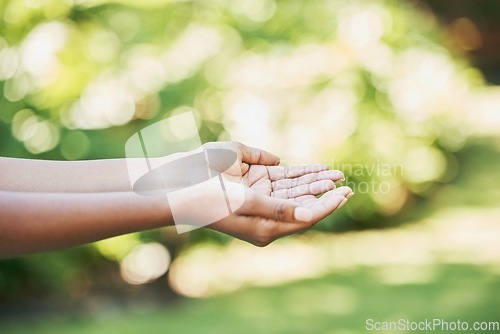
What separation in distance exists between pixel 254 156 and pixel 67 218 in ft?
2.84

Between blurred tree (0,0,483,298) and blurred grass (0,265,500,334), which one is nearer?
blurred tree (0,0,483,298)

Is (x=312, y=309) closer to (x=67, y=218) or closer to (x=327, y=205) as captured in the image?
(x=327, y=205)

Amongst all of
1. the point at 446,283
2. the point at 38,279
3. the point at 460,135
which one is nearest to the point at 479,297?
the point at 446,283

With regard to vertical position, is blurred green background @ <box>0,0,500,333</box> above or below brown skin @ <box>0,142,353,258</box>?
above

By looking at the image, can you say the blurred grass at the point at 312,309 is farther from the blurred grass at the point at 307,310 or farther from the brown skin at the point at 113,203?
the brown skin at the point at 113,203

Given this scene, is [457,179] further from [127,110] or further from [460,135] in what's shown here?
[127,110]

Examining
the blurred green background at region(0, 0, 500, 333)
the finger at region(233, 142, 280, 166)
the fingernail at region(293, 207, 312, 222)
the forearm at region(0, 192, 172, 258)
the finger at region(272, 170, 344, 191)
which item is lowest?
the forearm at region(0, 192, 172, 258)

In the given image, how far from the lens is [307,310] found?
4422mm

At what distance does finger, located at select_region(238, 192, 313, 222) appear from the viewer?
2066mm

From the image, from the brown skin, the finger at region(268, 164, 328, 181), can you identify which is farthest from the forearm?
the finger at region(268, 164, 328, 181)

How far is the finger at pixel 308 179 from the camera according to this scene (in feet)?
7.84

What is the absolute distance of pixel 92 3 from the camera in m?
4.26

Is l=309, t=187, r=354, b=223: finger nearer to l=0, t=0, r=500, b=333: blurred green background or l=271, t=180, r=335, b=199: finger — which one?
l=271, t=180, r=335, b=199: finger

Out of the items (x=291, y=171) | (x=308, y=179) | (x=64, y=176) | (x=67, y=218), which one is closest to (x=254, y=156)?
(x=291, y=171)
